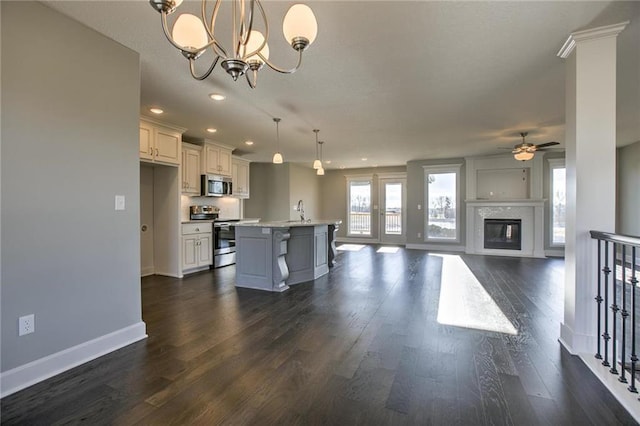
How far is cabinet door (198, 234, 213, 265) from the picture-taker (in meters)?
5.36

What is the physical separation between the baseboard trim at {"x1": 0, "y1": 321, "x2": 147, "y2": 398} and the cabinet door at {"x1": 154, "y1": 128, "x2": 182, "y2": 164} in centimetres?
280

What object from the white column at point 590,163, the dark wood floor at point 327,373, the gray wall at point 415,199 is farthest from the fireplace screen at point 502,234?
the white column at point 590,163

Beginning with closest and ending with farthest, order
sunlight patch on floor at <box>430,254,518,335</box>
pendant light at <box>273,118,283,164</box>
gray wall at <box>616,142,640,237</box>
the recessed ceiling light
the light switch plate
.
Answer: the light switch plate → sunlight patch on floor at <box>430,254,518,335</box> → the recessed ceiling light → pendant light at <box>273,118,283,164</box> → gray wall at <box>616,142,640,237</box>

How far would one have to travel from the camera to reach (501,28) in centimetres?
219

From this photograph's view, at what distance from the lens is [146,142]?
4.30 m

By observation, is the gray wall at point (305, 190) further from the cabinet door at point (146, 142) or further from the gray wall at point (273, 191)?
the cabinet door at point (146, 142)

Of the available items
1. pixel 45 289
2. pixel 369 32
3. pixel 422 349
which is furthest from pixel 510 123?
pixel 45 289

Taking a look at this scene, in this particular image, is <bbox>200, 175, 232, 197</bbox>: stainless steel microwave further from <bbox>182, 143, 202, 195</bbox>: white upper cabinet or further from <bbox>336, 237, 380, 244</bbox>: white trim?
<bbox>336, 237, 380, 244</bbox>: white trim

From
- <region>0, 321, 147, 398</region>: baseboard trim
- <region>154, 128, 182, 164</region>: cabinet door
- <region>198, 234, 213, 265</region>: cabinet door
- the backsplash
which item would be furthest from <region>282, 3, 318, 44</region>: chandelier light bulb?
the backsplash

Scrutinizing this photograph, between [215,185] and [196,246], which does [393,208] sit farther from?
[196,246]

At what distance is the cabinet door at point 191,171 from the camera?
5.20 m

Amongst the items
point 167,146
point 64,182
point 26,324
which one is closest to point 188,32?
point 64,182

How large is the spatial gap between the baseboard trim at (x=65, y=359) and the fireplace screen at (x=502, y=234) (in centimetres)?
743

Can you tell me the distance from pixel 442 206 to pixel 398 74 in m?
5.86
